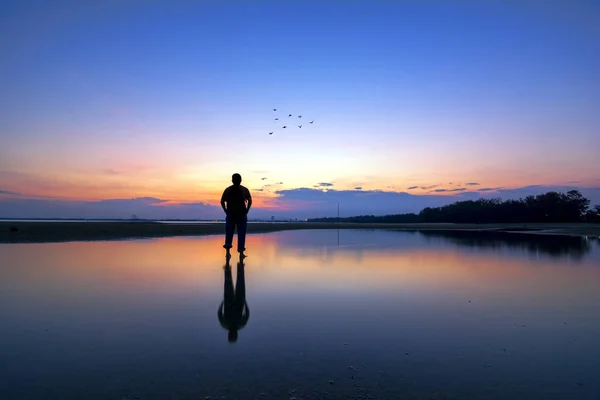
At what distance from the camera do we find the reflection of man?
174 inches

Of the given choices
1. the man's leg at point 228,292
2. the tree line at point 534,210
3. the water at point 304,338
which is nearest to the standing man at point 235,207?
the man's leg at point 228,292

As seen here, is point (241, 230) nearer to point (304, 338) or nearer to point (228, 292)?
point (228, 292)

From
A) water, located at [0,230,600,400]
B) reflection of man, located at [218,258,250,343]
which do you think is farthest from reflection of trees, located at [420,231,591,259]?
reflection of man, located at [218,258,250,343]

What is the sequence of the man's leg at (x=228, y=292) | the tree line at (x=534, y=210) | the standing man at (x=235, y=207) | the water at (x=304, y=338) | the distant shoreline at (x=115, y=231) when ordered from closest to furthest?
1. the water at (x=304, y=338)
2. the man's leg at (x=228, y=292)
3. the standing man at (x=235, y=207)
4. the distant shoreline at (x=115, y=231)
5. the tree line at (x=534, y=210)

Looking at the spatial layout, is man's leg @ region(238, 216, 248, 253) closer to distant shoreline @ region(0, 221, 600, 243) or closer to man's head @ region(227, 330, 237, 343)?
man's head @ region(227, 330, 237, 343)

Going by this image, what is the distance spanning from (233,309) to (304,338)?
1.63 meters

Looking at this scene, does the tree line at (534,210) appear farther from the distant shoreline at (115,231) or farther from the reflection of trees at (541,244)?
the reflection of trees at (541,244)

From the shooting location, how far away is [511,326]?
4.55m

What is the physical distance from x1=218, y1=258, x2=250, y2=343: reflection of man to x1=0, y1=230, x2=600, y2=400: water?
10 centimetres

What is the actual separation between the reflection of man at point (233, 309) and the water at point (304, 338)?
0.10 meters

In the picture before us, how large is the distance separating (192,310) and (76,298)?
2012 millimetres

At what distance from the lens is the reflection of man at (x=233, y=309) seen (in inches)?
174

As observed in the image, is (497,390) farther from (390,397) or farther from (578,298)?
(578,298)

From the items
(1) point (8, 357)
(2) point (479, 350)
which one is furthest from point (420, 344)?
(1) point (8, 357)
